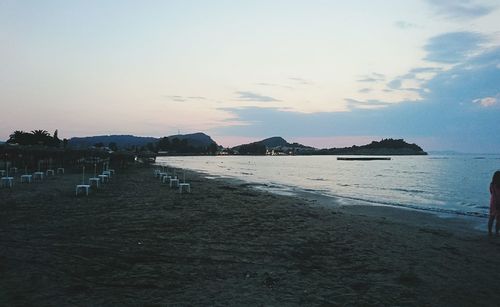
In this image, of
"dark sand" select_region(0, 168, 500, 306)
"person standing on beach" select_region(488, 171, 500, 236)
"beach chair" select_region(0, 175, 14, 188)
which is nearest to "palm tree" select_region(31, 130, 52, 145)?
"beach chair" select_region(0, 175, 14, 188)

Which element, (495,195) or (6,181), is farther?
(6,181)

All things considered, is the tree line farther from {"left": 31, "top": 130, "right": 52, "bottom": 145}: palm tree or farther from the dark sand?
the dark sand

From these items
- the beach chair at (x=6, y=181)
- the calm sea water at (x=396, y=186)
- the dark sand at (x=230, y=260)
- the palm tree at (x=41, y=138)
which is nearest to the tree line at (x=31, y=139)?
→ the palm tree at (x=41, y=138)

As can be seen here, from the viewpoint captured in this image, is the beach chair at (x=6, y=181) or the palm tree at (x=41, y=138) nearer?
the beach chair at (x=6, y=181)

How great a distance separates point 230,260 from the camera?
7.89 m

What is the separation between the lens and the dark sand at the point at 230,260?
587 cm

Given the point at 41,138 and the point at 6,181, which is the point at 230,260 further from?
the point at 41,138

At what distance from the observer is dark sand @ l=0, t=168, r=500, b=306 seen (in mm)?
5867

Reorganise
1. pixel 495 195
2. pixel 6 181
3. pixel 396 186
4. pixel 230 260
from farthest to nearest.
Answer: pixel 396 186
pixel 6 181
pixel 495 195
pixel 230 260

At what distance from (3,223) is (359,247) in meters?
9.48

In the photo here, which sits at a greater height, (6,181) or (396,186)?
(6,181)

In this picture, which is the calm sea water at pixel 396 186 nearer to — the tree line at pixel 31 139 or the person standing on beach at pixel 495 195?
the person standing on beach at pixel 495 195

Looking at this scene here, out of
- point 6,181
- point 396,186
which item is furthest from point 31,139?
point 396,186

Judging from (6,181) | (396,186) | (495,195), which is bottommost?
(396,186)
